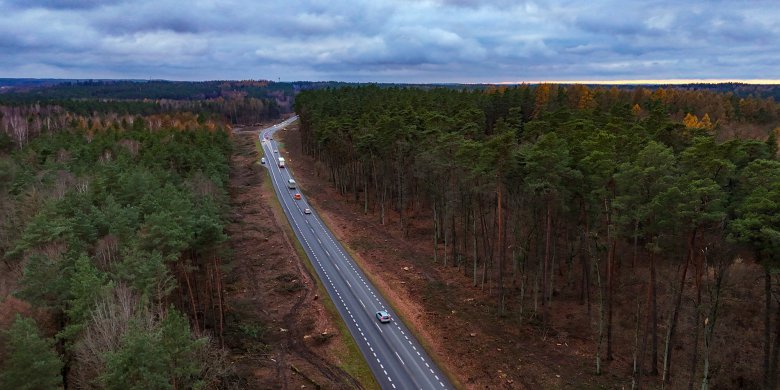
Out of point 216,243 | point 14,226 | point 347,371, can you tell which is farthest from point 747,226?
point 14,226

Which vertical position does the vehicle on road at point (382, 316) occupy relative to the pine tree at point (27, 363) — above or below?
below

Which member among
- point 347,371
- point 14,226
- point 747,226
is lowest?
point 347,371

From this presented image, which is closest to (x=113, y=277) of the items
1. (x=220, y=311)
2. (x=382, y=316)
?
(x=220, y=311)

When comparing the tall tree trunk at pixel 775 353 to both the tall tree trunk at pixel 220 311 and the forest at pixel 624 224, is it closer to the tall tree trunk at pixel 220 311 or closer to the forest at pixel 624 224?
the forest at pixel 624 224

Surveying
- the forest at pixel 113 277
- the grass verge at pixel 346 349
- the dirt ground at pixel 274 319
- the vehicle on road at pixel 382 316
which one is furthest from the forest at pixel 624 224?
the forest at pixel 113 277

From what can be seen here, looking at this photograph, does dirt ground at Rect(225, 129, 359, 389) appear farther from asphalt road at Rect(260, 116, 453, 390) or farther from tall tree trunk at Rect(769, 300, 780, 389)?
tall tree trunk at Rect(769, 300, 780, 389)

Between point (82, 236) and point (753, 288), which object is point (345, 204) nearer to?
point (82, 236)

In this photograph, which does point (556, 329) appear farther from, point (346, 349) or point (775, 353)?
point (346, 349)

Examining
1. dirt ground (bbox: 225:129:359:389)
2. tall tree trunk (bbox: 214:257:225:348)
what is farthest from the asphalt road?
tall tree trunk (bbox: 214:257:225:348)
